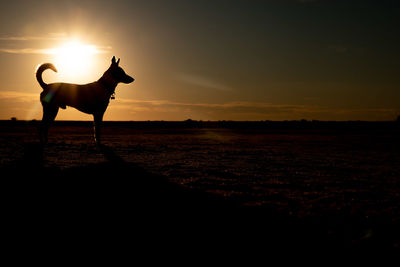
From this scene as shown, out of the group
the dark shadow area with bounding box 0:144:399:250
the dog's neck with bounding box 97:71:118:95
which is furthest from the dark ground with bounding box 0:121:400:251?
the dog's neck with bounding box 97:71:118:95

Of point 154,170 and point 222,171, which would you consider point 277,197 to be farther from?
point 154,170

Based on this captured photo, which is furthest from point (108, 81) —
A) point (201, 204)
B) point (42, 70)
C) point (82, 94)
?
point (201, 204)

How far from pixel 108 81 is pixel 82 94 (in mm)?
859

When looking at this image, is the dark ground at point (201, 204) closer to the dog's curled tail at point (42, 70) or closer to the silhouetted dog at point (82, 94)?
the silhouetted dog at point (82, 94)

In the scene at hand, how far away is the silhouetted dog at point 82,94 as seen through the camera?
923 centimetres

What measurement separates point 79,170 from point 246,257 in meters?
4.37

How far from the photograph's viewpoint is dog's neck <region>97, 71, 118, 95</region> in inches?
372

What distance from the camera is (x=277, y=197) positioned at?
14.1 feet

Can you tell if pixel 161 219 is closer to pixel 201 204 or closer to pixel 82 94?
pixel 201 204

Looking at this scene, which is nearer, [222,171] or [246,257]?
[246,257]

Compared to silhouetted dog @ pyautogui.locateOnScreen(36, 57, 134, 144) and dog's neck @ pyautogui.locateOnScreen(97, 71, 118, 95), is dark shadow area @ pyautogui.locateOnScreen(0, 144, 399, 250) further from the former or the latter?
dog's neck @ pyautogui.locateOnScreen(97, 71, 118, 95)

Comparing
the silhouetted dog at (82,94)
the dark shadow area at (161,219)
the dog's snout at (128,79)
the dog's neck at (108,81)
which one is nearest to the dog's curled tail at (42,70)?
the silhouetted dog at (82,94)

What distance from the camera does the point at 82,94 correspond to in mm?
9391

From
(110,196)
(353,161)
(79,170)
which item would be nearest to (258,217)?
(110,196)
